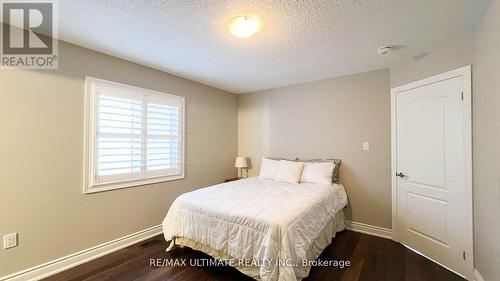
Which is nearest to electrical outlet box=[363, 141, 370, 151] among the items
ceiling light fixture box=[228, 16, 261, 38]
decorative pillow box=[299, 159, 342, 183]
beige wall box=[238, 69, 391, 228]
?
beige wall box=[238, 69, 391, 228]

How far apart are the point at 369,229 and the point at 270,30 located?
2.98 m

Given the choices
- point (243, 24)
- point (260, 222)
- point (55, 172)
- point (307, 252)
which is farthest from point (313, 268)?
point (55, 172)

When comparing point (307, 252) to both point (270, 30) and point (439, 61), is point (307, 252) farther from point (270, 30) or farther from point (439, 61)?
point (439, 61)

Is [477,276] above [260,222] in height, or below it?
below

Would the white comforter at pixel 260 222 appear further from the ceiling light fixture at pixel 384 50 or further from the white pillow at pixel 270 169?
the ceiling light fixture at pixel 384 50

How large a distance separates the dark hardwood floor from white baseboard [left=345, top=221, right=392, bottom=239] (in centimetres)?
25

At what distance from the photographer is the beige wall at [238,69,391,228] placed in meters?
2.93

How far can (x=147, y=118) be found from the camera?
290 cm

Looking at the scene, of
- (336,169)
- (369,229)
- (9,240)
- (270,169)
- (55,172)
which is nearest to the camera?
(9,240)

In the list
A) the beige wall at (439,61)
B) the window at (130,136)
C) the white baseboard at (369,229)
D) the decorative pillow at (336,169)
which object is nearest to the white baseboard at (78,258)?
the window at (130,136)

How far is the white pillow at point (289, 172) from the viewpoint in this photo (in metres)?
3.16

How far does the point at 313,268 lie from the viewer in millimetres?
2154

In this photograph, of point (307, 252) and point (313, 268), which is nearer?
point (307, 252)

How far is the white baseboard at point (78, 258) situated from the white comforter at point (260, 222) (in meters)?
0.67
